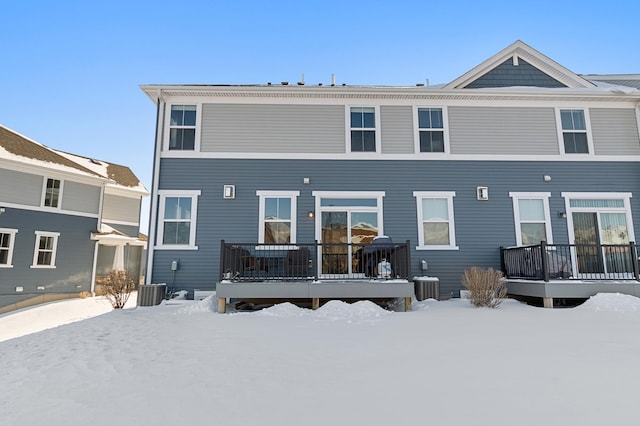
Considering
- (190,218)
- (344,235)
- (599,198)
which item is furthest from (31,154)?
(599,198)

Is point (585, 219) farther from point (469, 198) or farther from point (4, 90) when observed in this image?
point (4, 90)

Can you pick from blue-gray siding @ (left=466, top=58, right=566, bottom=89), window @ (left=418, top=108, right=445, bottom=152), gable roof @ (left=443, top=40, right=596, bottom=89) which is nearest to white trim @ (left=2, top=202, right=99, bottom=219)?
window @ (left=418, top=108, right=445, bottom=152)

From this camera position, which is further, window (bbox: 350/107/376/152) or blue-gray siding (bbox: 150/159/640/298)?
window (bbox: 350/107/376/152)

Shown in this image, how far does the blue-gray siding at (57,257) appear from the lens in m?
13.5

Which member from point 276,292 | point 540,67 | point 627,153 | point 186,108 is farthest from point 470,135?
point 186,108

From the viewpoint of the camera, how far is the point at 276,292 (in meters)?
7.09

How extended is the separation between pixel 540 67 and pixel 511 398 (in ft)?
36.4

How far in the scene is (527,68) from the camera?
418 inches

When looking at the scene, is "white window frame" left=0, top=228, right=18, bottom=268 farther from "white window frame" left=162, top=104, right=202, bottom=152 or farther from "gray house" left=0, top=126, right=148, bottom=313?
"white window frame" left=162, top=104, right=202, bottom=152

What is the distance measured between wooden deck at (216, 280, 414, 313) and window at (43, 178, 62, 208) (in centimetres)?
1233

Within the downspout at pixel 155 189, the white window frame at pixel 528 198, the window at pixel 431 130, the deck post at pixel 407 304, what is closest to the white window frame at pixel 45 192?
the downspout at pixel 155 189

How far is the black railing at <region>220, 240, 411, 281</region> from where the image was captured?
7.33 metres

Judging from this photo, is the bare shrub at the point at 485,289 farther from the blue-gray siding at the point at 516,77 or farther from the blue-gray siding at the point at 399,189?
the blue-gray siding at the point at 516,77

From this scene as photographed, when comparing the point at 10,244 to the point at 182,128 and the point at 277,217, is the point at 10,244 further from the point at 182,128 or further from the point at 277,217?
the point at 277,217
